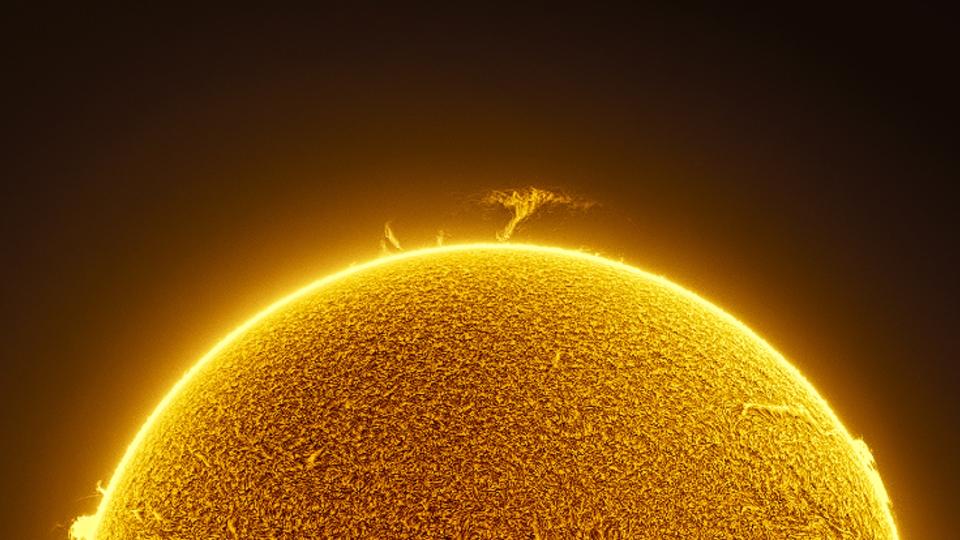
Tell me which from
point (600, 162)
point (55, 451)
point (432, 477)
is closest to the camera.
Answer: point (432, 477)

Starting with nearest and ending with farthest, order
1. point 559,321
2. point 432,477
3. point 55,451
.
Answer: point 432,477, point 559,321, point 55,451

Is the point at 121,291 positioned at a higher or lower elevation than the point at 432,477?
higher

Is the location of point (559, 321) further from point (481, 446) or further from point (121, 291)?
point (121, 291)

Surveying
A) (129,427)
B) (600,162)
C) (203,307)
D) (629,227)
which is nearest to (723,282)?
(629,227)

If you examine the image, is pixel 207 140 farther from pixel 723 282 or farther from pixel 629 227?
pixel 723 282

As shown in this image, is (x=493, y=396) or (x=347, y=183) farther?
(x=347, y=183)

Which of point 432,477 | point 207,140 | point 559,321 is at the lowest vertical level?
point 432,477
